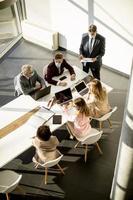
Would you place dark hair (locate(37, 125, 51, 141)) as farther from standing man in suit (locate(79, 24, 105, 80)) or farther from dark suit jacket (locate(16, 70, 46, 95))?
standing man in suit (locate(79, 24, 105, 80))

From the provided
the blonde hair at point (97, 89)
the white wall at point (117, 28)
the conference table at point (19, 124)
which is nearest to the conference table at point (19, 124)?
the conference table at point (19, 124)

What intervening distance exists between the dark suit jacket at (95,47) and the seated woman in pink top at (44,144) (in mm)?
2512

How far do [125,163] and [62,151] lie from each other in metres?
1.91

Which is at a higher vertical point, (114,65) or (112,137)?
(114,65)

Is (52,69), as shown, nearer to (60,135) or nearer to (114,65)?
(60,135)

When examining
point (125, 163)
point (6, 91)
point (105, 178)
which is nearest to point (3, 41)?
point (6, 91)

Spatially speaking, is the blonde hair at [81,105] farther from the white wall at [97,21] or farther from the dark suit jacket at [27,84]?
the white wall at [97,21]

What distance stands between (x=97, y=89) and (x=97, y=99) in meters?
0.21

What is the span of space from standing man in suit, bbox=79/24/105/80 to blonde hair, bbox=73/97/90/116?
179 cm

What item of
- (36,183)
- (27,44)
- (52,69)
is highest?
(27,44)

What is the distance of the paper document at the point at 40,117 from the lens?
17.9 ft

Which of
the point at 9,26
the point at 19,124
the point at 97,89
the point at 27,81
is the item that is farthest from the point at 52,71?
the point at 9,26

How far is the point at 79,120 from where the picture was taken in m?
5.54

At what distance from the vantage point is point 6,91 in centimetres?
759
